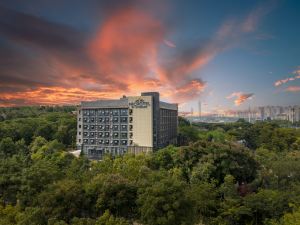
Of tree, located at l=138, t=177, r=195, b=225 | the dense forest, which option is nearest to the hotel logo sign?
the dense forest

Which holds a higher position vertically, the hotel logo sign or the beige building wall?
the hotel logo sign

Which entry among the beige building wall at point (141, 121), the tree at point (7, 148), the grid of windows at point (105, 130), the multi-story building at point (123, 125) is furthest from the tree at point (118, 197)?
the tree at point (7, 148)

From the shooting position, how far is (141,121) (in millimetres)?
43469

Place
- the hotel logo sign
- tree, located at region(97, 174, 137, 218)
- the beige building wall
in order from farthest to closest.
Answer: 1. the hotel logo sign
2. the beige building wall
3. tree, located at region(97, 174, 137, 218)

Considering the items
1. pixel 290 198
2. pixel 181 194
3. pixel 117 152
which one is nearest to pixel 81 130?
pixel 117 152

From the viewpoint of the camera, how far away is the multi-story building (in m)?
43.2

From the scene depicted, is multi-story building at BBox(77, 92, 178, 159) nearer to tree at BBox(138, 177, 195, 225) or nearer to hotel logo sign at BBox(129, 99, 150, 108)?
hotel logo sign at BBox(129, 99, 150, 108)

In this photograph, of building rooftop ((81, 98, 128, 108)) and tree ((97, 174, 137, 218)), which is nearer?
tree ((97, 174, 137, 218))

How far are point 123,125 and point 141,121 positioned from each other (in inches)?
157

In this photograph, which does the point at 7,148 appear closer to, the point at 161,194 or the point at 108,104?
the point at 108,104

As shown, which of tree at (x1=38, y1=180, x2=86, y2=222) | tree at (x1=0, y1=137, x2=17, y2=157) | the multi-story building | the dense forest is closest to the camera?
the dense forest

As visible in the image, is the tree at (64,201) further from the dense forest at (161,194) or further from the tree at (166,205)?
the tree at (166,205)

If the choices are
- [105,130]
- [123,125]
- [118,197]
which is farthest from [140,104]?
[118,197]

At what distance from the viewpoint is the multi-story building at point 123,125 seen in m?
43.2
